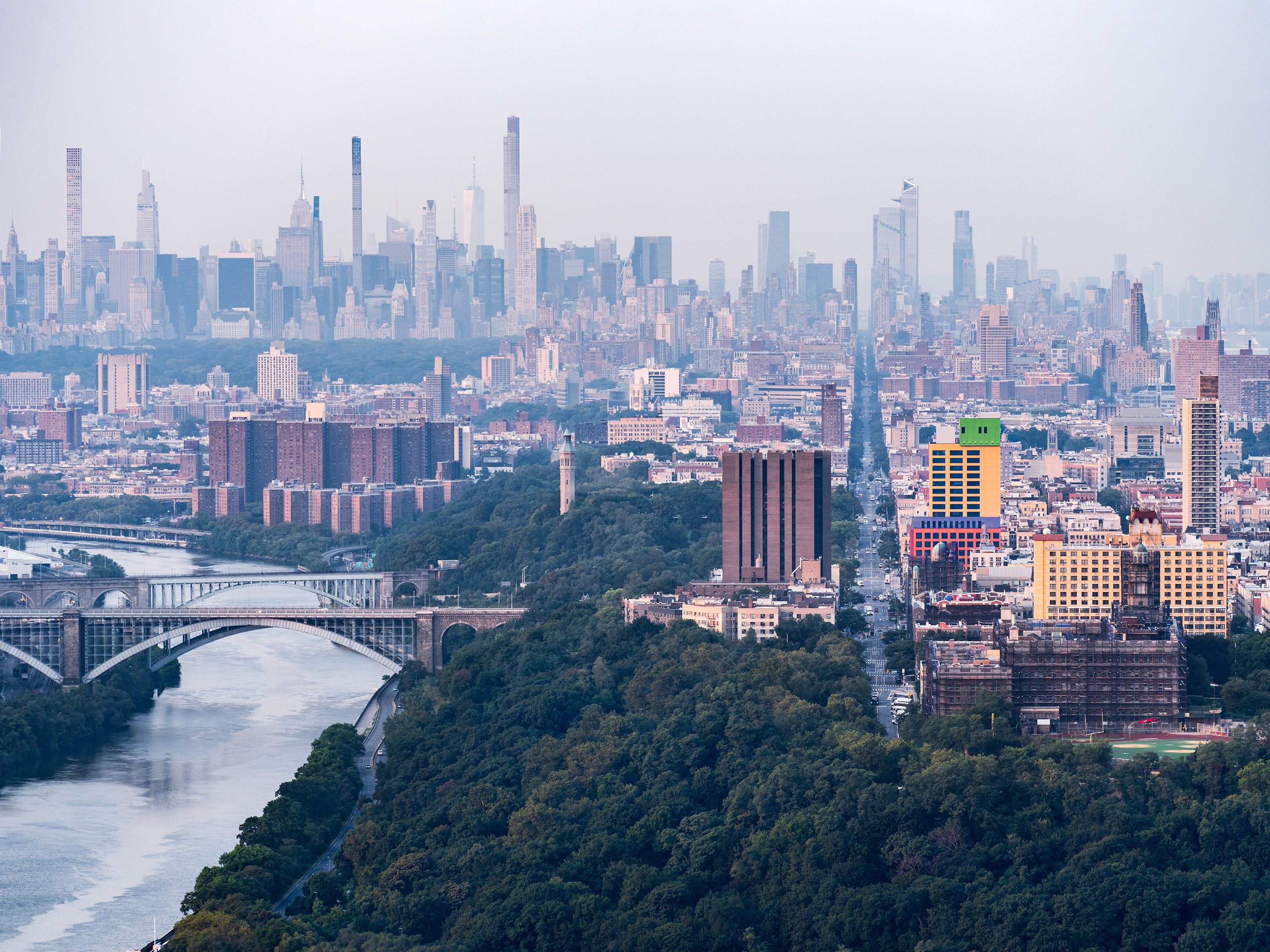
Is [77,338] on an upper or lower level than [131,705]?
upper

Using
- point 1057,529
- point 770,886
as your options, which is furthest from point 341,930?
point 1057,529

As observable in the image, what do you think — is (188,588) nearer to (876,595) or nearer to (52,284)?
(876,595)

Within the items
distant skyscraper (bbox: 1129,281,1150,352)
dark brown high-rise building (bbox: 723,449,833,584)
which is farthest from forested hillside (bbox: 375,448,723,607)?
distant skyscraper (bbox: 1129,281,1150,352)

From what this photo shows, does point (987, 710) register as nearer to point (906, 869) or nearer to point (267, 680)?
point (906, 869)

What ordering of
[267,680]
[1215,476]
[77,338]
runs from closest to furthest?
[267,680] < [1215,476] < [77,338]

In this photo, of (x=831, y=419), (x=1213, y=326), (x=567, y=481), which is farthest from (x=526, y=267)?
(x=567, y=481)

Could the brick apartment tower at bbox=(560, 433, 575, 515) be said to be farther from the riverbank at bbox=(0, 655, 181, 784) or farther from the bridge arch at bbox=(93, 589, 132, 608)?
the riverbank at bbox=(0, 655, 181, 784)
